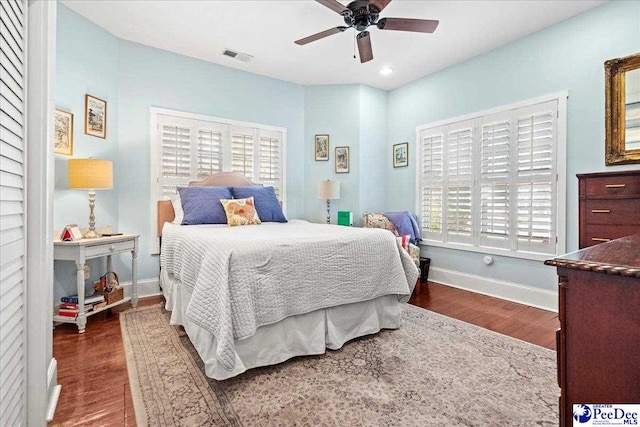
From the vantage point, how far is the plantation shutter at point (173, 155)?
12.0 ft

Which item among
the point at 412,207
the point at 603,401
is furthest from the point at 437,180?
the point at 603,401

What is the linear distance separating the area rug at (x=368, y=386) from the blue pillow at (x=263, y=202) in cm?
148

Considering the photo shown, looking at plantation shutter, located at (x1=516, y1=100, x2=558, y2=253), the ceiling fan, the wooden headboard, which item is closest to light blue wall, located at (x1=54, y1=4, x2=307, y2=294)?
the wooden headboard

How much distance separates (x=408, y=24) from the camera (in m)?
2.54

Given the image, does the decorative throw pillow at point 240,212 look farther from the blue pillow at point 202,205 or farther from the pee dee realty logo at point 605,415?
the pee dee realty logo at point 605,415

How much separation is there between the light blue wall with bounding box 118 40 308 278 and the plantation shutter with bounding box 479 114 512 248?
2.73 m

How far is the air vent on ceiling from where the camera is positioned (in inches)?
145

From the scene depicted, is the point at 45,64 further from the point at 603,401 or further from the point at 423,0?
the point at 423,0

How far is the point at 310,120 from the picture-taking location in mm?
4762

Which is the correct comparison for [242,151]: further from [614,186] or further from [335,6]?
[614,186]

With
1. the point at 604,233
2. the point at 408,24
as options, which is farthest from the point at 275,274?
the point at 604,233

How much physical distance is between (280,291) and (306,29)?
2.65 meters

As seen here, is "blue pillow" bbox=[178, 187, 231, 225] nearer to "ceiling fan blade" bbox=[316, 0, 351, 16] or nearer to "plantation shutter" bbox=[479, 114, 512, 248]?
"ceiling fan blade" bbox=[316, 0, 351, 16]

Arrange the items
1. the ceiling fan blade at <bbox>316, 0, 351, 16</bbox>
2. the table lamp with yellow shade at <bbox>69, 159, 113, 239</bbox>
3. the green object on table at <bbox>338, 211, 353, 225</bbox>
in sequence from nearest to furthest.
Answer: the ceiling fan blade at <bbox>316, 0, 351, 16</bbox>, the table lamp with yellow shade at <bbox>69, 159, 113, 239</bbox>, the green object on table at <bbox>338, 211, 353, 225</bbox>
